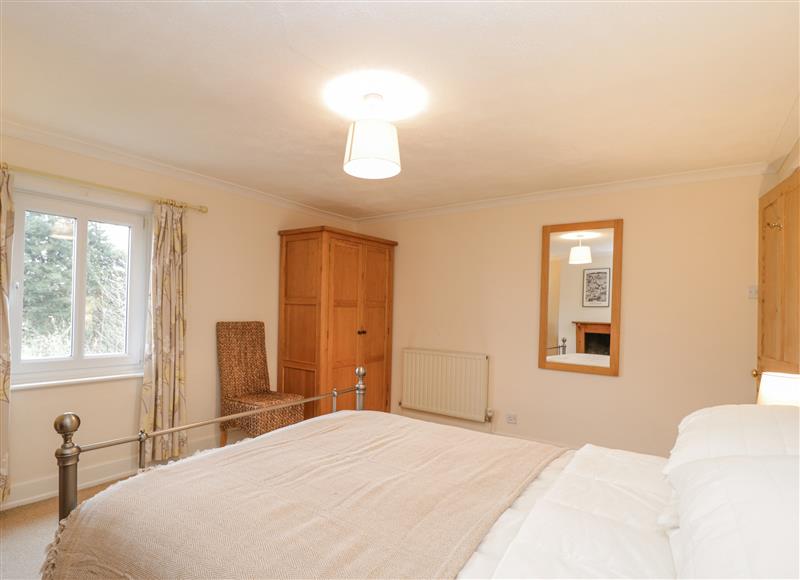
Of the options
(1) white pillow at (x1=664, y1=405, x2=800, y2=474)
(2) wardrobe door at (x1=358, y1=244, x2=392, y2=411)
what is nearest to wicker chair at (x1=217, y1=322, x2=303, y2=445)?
(2) wardrobe door at (x1=358, y1=244, x2=392, y2=411)

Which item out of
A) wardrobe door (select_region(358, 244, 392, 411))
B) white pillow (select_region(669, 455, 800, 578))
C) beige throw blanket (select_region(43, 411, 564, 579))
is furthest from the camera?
wardrobe door (select_region(358, 244, 392, 411))

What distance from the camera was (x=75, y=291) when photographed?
3139 mm

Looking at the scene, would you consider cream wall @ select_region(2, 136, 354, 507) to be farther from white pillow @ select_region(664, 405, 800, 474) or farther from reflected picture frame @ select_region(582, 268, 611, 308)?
white pillow @ select_region(664, 405, 800, 474)

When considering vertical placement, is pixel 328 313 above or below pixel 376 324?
above

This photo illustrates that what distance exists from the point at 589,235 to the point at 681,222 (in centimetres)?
69

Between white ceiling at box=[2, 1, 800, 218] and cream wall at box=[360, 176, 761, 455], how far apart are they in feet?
1.54

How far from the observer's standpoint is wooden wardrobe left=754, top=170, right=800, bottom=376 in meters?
2.49

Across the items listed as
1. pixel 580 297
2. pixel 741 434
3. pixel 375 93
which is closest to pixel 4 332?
pixel 375 93

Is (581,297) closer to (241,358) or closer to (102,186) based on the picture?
(241,358)

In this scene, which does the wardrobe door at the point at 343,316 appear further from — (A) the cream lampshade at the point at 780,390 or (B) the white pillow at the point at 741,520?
(B) the white pillow at the point at 741,520

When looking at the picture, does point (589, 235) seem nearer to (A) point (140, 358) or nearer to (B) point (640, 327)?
(B) point (640, 327)

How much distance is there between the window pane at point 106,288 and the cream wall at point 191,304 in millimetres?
331

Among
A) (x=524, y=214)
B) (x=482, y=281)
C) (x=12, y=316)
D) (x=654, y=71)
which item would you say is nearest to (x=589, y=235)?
(x=524, y=214)

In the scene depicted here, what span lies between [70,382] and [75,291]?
64 centimetres
